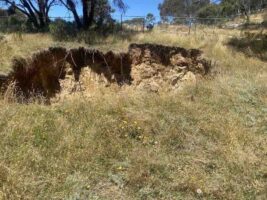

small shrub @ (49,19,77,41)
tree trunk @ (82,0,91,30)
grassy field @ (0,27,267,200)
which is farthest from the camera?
tree trunk @ (82,0,91,30)

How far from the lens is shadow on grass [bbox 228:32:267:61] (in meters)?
14.5

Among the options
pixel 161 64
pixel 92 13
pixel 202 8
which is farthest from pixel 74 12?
pixel 202 8

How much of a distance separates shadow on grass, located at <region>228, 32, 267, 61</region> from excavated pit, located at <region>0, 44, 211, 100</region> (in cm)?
222

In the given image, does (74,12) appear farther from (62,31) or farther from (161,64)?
(161,64)

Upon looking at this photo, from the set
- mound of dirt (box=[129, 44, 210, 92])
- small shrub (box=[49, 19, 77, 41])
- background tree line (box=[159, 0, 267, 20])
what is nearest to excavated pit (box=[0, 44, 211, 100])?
mound of dirt (box=[129, 44, 210, 92])

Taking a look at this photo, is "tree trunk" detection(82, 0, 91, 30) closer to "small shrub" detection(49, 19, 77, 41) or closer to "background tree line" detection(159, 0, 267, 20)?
"small shrub" detection(49, 19, 77, 41)

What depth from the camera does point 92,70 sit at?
13.1 meters

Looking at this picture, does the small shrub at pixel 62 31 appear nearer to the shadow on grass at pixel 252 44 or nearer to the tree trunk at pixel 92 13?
the tree trunk at pixel 92 13

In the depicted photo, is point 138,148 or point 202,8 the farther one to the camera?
point 202,8

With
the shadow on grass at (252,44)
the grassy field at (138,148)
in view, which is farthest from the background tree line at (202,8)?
the grassy field at (138,148)

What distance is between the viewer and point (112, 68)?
44.4ft

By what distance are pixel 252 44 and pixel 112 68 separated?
6.31 m

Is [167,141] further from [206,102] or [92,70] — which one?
[92,70]

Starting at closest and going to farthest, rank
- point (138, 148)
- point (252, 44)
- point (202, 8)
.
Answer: point (138, 148), point (252, 44), point (202, 8)
